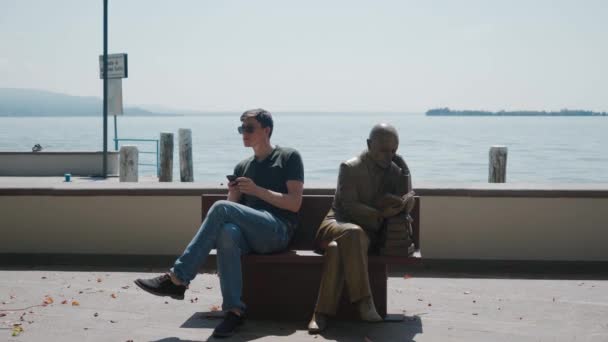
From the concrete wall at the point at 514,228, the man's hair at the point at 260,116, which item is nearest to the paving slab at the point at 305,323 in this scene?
the concrete wall at the point at 514,228

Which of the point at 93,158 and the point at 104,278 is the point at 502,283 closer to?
the point at 104,278

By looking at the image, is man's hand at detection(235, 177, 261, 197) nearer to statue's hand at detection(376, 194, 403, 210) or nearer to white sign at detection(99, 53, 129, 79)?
statue's hand at detection(376, 194, 403, 210)

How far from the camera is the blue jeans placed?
16.7 feet

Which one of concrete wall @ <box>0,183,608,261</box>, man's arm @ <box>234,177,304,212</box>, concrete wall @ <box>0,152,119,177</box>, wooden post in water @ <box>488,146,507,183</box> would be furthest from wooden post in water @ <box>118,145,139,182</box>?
man's arm @ <box>234,177,304,212</box>

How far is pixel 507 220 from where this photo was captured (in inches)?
285

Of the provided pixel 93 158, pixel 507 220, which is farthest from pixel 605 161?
pixel 507 220

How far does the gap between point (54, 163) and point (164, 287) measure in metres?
16.9

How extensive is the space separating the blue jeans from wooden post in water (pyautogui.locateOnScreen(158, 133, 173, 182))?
43.5 feet

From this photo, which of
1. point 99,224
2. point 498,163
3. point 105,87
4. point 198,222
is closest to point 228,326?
point 198,222

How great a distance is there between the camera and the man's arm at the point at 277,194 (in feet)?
17.5

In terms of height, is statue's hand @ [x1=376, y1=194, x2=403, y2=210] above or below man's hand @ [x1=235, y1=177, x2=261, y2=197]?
below

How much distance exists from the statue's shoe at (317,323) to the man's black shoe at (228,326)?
46 cm

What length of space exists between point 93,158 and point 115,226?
1379cm

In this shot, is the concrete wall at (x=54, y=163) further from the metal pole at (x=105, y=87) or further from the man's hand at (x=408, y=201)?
the man's hand at (x=408, y=201)
